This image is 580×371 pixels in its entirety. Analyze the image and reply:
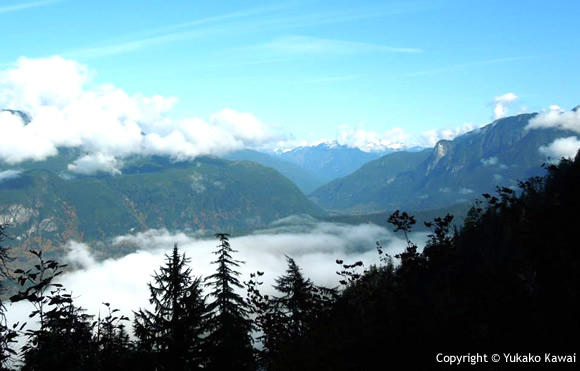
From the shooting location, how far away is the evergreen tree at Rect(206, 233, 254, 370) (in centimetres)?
2900

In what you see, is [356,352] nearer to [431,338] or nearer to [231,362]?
[431,338]

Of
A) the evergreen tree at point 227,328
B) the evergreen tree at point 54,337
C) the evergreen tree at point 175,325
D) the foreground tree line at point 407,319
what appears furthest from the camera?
the evergreen tree at point 227,328

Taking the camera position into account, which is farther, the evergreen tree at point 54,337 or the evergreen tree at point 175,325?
the evergreen tree at point 175,325

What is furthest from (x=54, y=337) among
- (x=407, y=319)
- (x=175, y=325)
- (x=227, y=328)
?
(x=227, y=328)

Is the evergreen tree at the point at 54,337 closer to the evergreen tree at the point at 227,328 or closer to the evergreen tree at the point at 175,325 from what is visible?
the evergreen tree at the point at 175,325

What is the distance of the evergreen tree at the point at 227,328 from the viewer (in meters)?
29.0

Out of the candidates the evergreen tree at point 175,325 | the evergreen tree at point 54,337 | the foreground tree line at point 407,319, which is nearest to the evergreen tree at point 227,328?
the evergreen tree at point 175,325

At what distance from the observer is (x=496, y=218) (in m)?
86.8

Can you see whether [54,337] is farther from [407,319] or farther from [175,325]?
[407,319]

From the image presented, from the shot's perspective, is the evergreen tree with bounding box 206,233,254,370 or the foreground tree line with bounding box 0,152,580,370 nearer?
the foreground tree line with bounding box 0,152,580,370

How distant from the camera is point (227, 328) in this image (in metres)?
33.6

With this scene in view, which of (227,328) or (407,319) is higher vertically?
(407,319)

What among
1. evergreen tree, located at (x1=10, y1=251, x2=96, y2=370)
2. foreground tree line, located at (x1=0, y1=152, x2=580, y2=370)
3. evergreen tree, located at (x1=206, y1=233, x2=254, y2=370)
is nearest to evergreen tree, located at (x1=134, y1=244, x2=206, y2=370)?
foreground tree line, located at (x1=0, y1=152, x2=580, y2=370)

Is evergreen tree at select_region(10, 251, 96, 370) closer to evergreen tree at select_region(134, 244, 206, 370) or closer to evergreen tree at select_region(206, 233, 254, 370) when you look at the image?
evergreen tree at select_region(134, 244, 206, 370)
